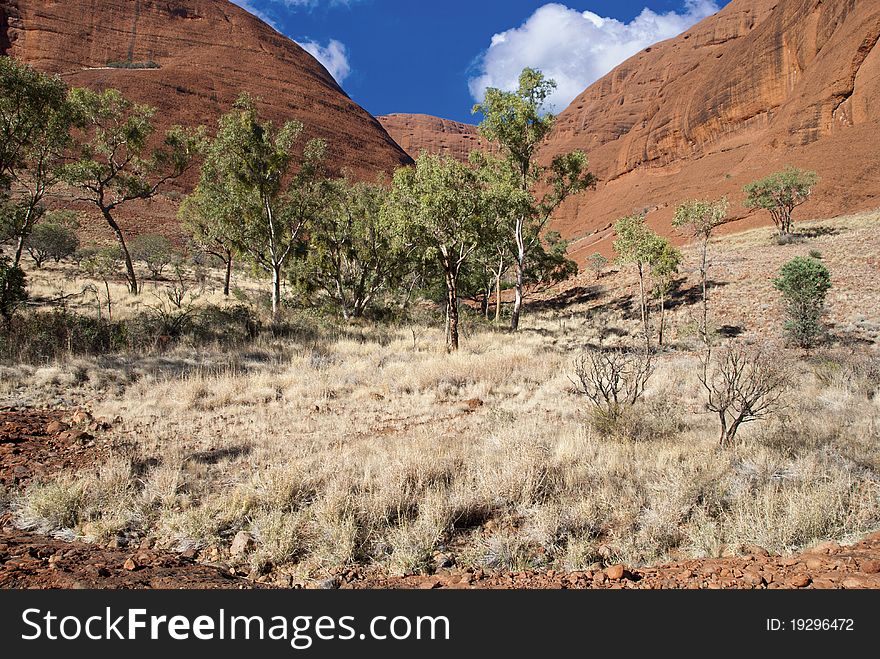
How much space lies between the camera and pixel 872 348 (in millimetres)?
11758

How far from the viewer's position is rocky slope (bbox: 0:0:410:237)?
78312 millimetres

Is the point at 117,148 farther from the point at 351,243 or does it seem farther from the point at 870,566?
the point at 870,566

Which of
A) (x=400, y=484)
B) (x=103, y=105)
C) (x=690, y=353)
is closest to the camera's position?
(x=400, y=484)

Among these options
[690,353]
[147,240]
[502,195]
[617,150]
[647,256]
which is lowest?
[690,353]

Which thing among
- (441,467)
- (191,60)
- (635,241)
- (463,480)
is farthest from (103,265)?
→ (191,60)

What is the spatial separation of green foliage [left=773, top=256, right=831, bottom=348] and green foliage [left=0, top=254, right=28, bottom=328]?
66.2 ft

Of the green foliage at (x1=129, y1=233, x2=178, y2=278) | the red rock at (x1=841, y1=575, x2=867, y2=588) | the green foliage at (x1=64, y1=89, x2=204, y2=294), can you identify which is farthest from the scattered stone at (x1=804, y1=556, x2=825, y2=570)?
the green foliage at (x1=129, y1=233, x2=178, y2=278)

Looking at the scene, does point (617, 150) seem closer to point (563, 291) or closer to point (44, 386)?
point (563, 291)

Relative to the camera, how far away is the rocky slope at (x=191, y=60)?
→ 7831 centimetres

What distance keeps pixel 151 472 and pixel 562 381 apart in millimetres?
7485

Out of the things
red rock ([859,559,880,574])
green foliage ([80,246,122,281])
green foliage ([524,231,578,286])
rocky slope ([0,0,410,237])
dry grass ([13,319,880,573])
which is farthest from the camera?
rocky slope ([0,0,410,237])

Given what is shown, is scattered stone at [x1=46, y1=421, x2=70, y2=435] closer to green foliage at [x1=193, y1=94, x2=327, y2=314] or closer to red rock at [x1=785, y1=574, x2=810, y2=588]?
red rock at [x1=785, y1=574, x2=810, y2=588]

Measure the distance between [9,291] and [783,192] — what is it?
4132 centimetres

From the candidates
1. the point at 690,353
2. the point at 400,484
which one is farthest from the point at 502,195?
the point at 400,484
